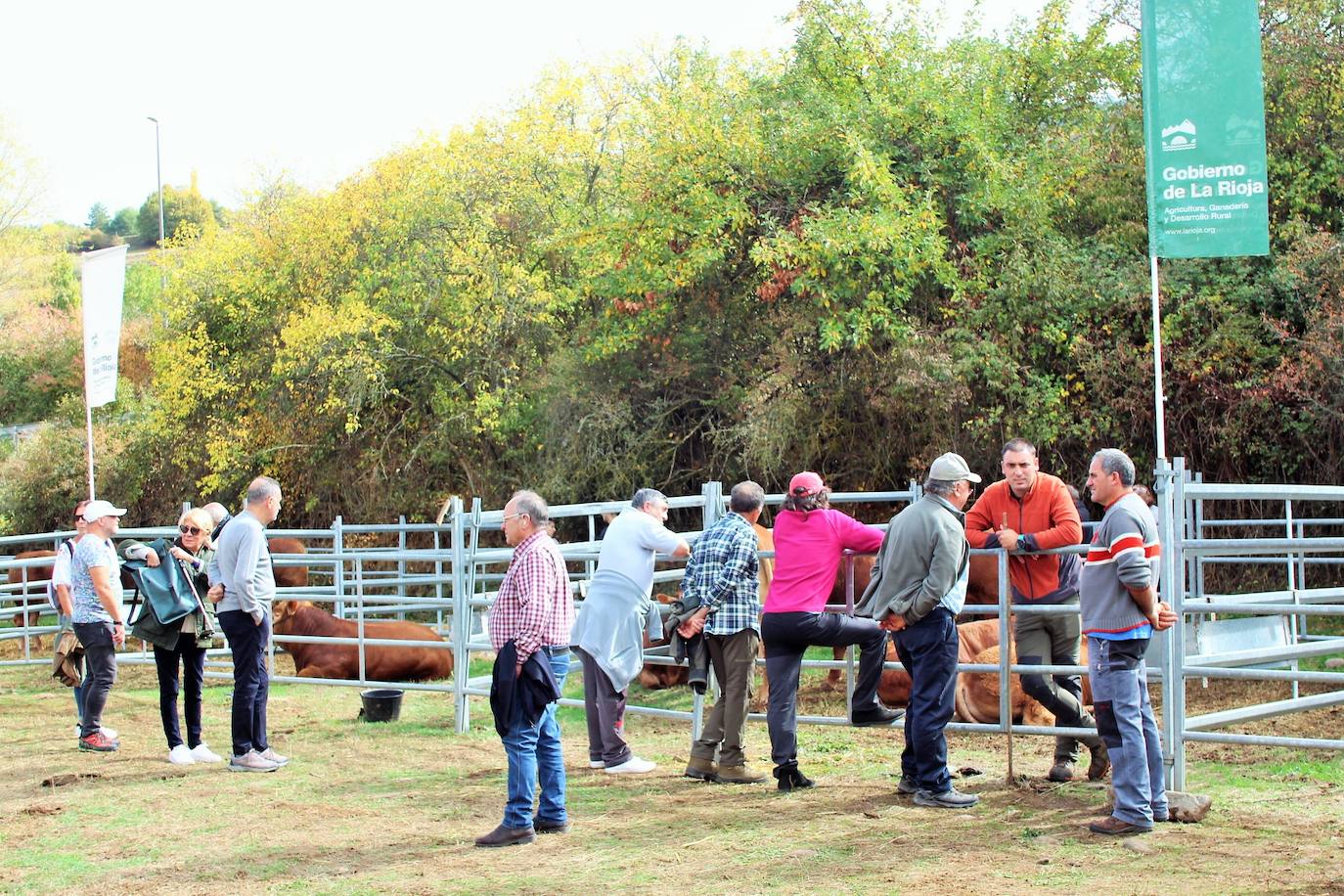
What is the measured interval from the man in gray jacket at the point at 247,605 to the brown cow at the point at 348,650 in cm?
315

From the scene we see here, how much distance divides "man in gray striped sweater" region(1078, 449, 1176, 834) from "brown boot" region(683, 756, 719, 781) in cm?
224

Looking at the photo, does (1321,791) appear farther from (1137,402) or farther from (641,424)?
(641,424)

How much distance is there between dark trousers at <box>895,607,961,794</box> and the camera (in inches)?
248

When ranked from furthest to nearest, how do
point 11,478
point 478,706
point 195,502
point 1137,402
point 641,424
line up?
point 11,478, point 195,502, point 641,424, point 1137,402, point 478,706

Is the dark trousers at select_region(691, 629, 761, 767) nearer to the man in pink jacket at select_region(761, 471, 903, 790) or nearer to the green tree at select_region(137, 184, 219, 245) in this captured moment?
the man in pink jacket at select_region(761, 471, 903, 790)

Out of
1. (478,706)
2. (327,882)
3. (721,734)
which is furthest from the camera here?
(478,706)

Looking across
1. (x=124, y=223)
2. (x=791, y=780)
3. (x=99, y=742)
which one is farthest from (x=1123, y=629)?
(x=124, y=223)

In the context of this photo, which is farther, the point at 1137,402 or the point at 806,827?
the point at 1137,402

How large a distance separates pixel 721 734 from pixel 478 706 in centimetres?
340

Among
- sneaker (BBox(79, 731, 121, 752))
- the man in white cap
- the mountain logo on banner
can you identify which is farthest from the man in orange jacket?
sneaker (BBox(79, 731, 121, 752))

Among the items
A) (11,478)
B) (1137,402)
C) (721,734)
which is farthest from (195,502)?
(721,734)

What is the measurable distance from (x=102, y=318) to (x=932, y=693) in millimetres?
13511

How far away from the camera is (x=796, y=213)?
15320mm

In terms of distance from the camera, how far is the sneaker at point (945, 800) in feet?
20.5
